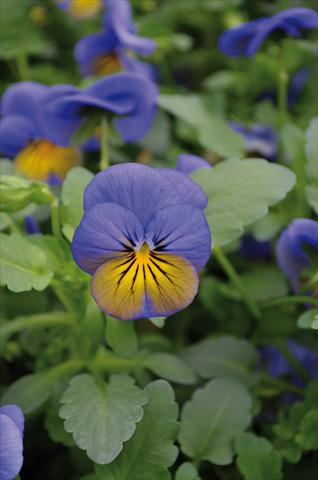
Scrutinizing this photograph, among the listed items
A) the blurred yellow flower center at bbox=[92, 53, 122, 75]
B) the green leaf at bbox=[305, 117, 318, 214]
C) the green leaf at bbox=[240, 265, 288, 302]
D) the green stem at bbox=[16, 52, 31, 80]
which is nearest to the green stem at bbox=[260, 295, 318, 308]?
the green leaf at bbox=[240, 265, 288, 302]

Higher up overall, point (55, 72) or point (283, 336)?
point (55, 72)

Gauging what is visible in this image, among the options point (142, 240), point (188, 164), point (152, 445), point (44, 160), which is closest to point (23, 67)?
point (44, 160)

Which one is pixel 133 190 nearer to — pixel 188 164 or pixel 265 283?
pixel 188 164

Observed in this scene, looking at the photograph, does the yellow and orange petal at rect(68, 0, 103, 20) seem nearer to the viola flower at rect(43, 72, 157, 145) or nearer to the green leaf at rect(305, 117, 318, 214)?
the viola flower at rect(43, 72, 157, 145)

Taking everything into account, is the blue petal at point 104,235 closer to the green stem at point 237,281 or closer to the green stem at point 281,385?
the green stem at point 237,281

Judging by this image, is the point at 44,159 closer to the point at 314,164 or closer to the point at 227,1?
the point at 314,164

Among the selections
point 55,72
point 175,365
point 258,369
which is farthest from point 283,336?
point 55,72
